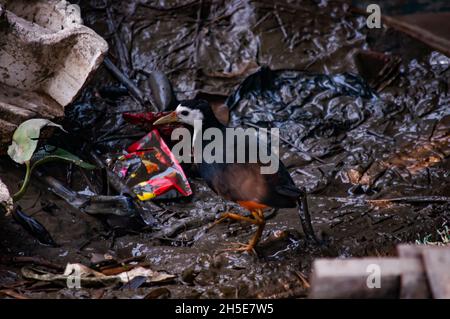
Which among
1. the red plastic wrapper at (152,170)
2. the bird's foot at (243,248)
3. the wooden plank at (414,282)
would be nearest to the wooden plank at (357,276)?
the wooden plank at (414,282)

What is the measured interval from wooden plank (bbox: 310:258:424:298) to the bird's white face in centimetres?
220

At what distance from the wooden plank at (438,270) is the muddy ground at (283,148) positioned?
1.32 metres

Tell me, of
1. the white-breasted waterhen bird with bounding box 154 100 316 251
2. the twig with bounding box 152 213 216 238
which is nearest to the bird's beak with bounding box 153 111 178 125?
the white-breasted waterhen bird with bounding box 154 100 316 251

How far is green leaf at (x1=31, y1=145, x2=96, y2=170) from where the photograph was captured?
4703 mm

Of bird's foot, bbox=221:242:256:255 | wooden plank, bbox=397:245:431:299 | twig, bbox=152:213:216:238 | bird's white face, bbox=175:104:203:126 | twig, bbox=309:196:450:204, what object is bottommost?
bird's foot, bbox=221:242:256:255

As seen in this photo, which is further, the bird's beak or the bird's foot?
the bird's beak

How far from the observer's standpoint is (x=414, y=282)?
2.67m

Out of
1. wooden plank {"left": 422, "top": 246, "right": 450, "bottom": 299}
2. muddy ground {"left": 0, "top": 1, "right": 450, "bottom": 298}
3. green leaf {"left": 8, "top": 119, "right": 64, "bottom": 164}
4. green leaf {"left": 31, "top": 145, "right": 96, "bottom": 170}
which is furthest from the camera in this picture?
green leaf {"left": 31, "top": 145, "right": 96, "bottom": 170}

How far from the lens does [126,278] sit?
4.05 meters

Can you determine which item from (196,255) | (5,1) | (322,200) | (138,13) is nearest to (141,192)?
(196,255)

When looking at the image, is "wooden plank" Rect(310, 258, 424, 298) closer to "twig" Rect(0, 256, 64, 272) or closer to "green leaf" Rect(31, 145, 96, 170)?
"twig" Rect(0, 256, 64, 272)

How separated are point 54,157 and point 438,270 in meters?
2.90

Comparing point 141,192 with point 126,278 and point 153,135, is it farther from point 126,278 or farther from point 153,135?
point 126,278

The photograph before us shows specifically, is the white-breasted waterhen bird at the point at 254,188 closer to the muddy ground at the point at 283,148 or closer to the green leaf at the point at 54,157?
the muddy ground at the point at 283,148
